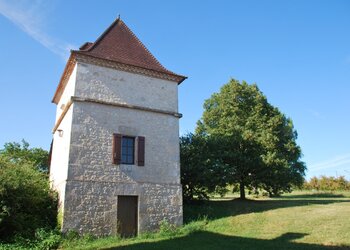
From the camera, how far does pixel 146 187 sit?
14234 millimetres

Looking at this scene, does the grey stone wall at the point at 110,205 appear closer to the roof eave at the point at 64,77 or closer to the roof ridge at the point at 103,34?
the roof eave at the point at 64,77

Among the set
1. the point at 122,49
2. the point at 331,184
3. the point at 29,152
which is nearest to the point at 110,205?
the point at 122,49

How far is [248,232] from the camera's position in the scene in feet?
42.1

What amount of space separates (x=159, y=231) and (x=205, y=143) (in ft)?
23.3

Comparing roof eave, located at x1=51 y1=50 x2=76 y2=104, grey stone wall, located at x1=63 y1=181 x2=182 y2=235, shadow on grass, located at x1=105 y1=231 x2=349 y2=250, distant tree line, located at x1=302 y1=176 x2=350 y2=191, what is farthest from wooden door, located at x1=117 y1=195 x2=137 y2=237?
distant tree line, located at x1=302 y1=176 x2=350 y2=191

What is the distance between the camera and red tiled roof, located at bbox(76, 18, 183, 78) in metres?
15.1

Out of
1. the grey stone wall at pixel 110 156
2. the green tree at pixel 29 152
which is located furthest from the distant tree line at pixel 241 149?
the green tree at pixel 29 152

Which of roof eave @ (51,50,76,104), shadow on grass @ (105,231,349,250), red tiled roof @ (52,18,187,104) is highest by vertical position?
red tiled roof @ (52,18,187,104)

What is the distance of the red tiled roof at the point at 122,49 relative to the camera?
49.5 ft

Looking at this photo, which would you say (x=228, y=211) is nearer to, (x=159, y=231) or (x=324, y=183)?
(x=159, y=231)

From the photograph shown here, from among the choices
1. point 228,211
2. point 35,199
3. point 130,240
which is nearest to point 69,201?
point 35,199

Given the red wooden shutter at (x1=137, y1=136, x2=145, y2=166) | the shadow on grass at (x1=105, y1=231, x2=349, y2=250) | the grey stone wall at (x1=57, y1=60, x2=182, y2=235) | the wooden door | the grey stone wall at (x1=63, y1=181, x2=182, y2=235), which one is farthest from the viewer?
the red wooden shutter at (x1=137, y1=136, x2=145, y2=166)

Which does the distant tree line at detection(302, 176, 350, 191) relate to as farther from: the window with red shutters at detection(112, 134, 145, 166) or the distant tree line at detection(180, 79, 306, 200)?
the window with red shutters at detection(112, 134, 145, 166)

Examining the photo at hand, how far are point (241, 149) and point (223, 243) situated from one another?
10587mm
